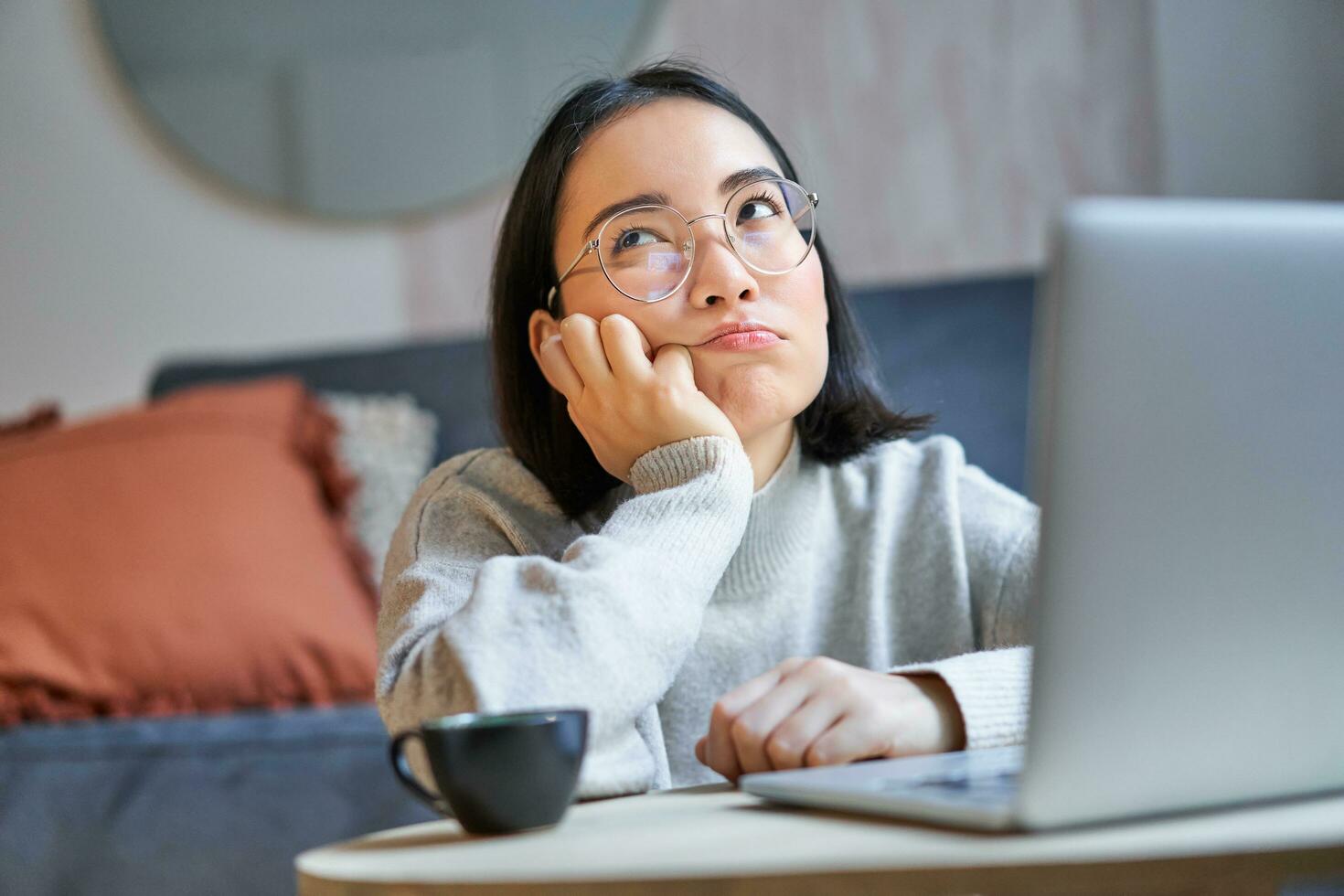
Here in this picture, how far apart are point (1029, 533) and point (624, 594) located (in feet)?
→ 1.89

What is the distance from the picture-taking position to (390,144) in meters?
2.78

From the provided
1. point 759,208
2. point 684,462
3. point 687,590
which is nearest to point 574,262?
point 759,208

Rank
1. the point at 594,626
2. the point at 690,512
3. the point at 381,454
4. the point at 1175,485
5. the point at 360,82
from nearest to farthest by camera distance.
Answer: the point at 1175,485 → the point at 594,626 → the point at 690,512 → the point at 381,454 → the point at 360,82

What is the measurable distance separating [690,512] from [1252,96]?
2.14 meters

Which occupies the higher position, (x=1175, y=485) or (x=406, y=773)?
(x=1175, y=485)

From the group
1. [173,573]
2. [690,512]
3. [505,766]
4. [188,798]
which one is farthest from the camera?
[173,573]

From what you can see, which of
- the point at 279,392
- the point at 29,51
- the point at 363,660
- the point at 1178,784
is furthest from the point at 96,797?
the point at 29,51

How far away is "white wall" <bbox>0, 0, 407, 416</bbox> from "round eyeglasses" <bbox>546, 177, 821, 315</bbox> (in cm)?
180

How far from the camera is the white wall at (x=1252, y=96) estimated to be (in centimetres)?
248

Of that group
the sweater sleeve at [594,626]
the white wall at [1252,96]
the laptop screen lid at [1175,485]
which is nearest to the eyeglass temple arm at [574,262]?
the sweater sleeve at [594,626]

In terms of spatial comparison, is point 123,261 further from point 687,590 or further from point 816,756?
point 816,756

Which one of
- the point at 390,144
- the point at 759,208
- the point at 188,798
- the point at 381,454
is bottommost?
the point at 188,798

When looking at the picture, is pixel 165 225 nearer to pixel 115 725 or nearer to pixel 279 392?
pixel 279 392

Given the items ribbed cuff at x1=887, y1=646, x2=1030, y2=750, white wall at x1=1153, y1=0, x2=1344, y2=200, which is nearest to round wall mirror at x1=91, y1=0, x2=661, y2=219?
white wall at x1=1153, y1=0, x2=1344, y2=200
